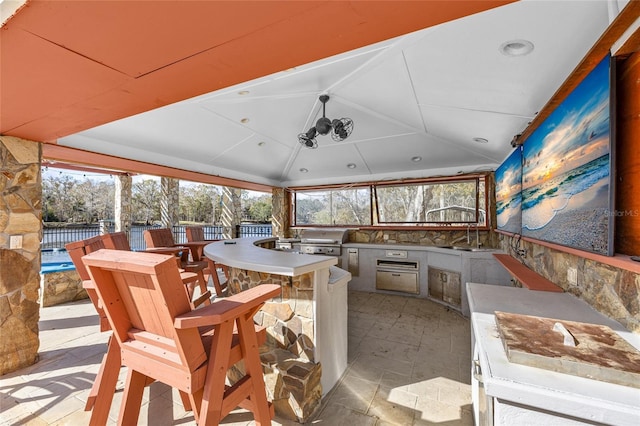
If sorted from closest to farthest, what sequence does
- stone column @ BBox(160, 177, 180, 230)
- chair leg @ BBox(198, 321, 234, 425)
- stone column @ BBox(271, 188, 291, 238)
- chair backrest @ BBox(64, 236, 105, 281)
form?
chair leg @ BBox(198, 321, 234, 425) → chair backrest @ BBox(64, 236, 105, 281) → stone column @ BBox(271, 188, 291, 238) → stone column @ BBox(160, 177, 180, 230)

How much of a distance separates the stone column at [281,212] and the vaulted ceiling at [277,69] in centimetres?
255

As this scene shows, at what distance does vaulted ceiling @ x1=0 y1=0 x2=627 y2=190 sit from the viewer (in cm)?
91

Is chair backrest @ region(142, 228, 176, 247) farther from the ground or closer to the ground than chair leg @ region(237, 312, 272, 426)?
farther from the ground

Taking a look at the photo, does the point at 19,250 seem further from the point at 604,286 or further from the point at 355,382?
the point at 604,286

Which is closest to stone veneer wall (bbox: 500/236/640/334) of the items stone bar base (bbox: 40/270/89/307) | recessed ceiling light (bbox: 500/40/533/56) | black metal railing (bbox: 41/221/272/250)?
recessed ceiling light (bbox: 500/40/533/56)

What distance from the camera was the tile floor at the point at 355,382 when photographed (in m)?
1.79

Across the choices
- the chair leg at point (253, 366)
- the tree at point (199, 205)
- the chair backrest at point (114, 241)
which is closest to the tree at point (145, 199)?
the tree at point (199, 205)

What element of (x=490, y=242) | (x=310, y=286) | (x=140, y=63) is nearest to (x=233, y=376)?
(x=310, y=286)

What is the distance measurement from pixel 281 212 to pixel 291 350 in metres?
4.83

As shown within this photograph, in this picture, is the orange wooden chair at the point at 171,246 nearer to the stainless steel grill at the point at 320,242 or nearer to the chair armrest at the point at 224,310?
the stainless steel grill at the point at 320,242

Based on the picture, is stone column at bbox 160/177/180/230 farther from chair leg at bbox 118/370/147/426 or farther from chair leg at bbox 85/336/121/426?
chair leg at bbox 118/370/147/426

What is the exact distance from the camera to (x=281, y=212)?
659 centimetres

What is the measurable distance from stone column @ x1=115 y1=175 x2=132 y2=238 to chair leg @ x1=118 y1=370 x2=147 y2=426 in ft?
19.1

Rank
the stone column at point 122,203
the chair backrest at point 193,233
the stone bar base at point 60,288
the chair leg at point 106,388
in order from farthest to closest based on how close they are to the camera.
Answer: the stone column at point 122,203, the chair backrest at point 193,233, the stone bar base at point 60,288, the chair leg at point 106,388
